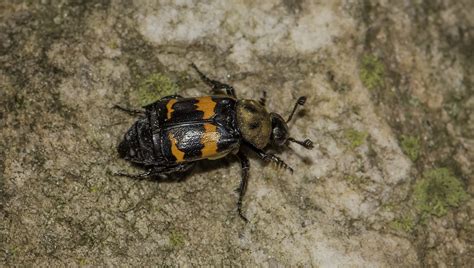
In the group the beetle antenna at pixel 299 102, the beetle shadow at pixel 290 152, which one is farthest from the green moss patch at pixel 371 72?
the beetle shadow at pixel 290 152

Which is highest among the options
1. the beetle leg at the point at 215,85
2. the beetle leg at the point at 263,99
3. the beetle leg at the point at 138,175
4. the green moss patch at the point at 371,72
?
the green moss patch at the point at 371,72

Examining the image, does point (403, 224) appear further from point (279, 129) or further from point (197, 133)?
point (197, 133)

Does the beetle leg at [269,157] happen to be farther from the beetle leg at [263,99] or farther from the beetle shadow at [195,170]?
the beetle leg at [263,99]

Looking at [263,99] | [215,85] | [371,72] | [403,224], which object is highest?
[371,72]

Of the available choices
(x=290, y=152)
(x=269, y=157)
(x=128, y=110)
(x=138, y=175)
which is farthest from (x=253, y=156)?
(x=128, y=110)

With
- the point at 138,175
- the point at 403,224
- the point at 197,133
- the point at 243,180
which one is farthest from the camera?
the point at 403,224
